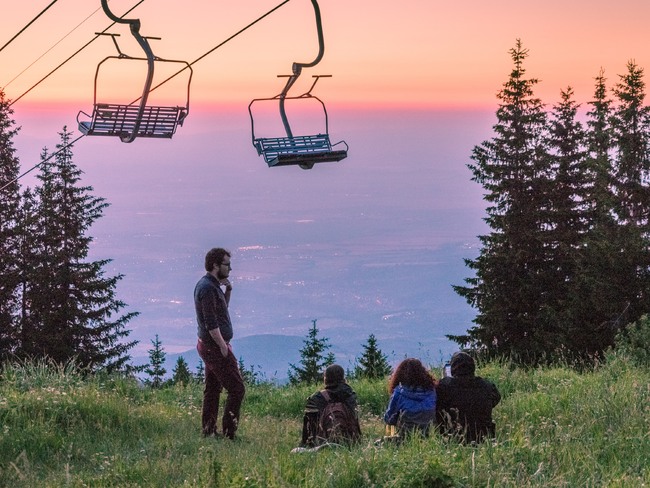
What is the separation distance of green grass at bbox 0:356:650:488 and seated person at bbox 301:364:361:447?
34cm

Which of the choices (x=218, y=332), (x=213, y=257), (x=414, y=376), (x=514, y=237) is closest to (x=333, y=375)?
(x=414, y=376)

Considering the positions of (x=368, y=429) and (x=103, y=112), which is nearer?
(x=103, y=112)

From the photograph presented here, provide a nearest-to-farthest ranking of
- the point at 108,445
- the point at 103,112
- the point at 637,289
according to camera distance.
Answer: the point at 103,112 → the point at 108,445 → the point at 637,289

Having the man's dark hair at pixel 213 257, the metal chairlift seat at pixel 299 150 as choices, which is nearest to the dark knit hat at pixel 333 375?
the man's dark hair at pixel 213 257

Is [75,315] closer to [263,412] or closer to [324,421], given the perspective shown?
[263,412]

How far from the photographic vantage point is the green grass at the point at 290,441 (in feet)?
21.5

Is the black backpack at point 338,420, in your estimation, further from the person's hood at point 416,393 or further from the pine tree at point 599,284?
the pine tree at point 599,284

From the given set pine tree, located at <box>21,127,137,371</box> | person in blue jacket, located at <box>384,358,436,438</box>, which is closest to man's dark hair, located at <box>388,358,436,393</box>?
person in blue jacket, located at <box>384,358,436,438</box>

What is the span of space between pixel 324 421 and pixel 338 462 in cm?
180

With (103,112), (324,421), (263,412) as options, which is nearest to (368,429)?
(324,421)

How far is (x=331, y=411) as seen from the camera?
8.59 metres

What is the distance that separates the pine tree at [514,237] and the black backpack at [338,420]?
105 ft

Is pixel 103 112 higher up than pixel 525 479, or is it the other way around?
pixel 103 112

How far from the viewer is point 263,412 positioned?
1245 centimetres
